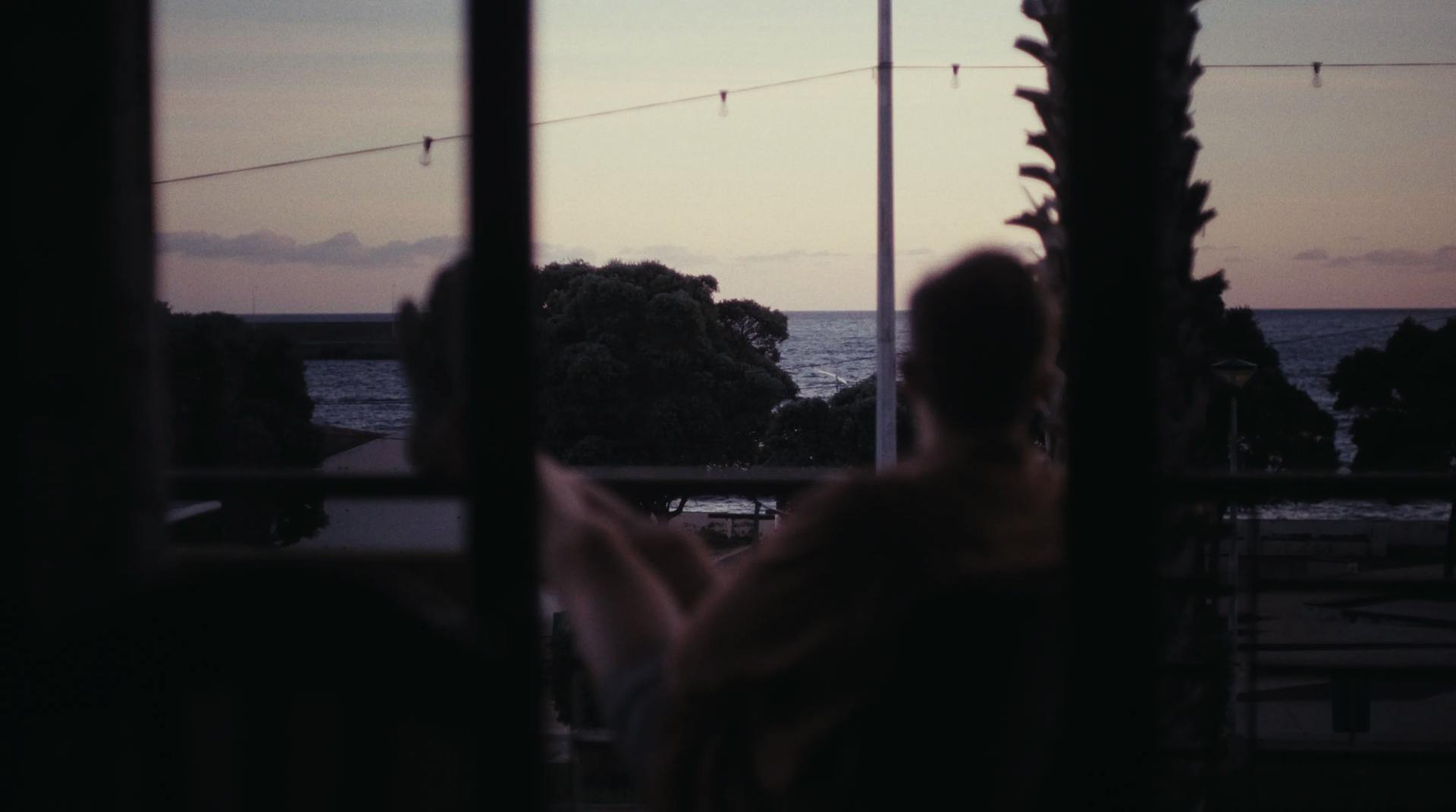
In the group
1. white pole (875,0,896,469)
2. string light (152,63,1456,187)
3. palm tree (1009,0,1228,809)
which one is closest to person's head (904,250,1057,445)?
palm tree (1009,0,1228,809)

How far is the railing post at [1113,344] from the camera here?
97 cm

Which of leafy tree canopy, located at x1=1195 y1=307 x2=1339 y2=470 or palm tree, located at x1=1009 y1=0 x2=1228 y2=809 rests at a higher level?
palm tree, located at x1=1009 y1=0 x2=1228 y2=809

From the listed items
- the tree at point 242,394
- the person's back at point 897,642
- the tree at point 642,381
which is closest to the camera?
the person's back at point 897,642

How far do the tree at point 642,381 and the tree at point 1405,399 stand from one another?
461 inches

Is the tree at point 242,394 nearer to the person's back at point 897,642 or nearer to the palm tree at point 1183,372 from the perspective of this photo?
the palm tree at point 1183,372

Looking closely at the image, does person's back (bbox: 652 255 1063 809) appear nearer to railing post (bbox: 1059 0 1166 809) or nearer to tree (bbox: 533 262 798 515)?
railing post (bbox: 1059 0 1166 809)

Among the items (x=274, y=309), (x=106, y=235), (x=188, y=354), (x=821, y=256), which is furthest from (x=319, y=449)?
(x=106, y=235)

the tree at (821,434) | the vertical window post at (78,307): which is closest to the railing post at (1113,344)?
the vertical window post at (78,307)

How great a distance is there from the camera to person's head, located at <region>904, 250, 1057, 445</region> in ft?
3.75

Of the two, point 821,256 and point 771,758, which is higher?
point 821,256

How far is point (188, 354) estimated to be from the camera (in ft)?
46.1

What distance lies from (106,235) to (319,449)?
19.7 metres

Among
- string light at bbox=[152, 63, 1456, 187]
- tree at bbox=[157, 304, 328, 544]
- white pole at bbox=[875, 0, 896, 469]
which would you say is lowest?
tree at bbox=[157, 304, 328, 544]

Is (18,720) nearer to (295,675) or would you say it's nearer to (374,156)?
(295,675)
